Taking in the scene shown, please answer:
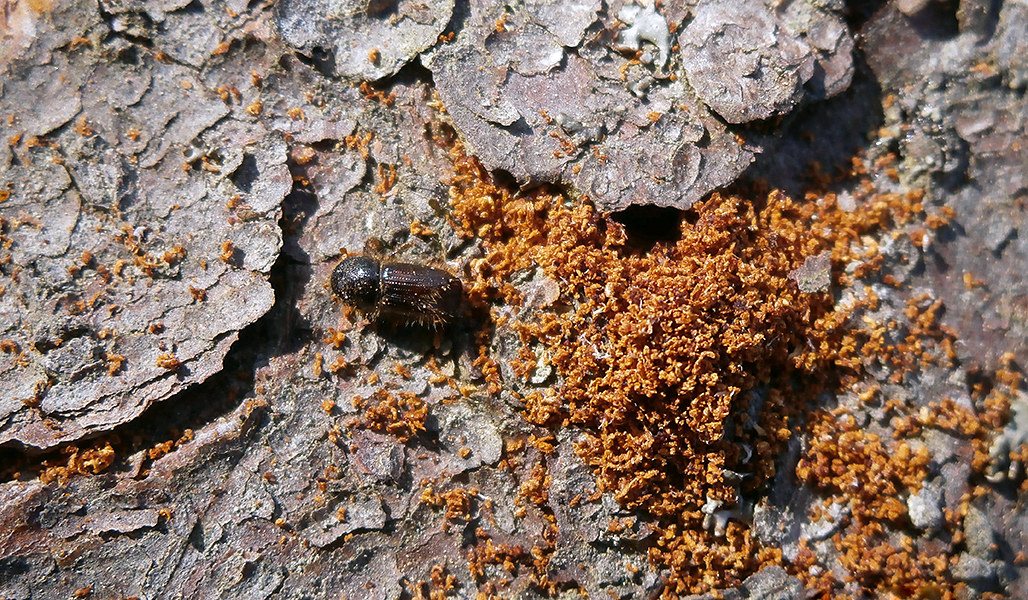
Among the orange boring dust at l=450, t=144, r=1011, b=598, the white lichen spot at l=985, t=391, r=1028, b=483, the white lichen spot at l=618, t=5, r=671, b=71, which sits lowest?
the white lichen spot at l=985, t=391, r=1028, b=483

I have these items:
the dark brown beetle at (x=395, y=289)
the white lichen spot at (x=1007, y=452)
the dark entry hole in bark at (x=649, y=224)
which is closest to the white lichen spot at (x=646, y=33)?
the dark entry hole in bark at (x=649, y=224)

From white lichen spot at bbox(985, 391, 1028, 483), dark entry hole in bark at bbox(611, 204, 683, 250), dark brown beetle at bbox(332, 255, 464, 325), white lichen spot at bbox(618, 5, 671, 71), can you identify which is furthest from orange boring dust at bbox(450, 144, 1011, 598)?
white lichen spot at bbox(618, 5, 671, 71)

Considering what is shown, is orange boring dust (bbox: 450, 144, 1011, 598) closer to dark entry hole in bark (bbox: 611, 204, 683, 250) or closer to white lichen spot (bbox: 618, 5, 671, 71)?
dark entry hole in bark (bbox: 611, 204, 683, 250)

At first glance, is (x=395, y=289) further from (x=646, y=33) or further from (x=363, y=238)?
(x=646, y=33)

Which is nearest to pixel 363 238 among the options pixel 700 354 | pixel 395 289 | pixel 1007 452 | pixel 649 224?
pixel 395 289

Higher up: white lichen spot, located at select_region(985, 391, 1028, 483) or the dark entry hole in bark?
the dark entry hole in bark

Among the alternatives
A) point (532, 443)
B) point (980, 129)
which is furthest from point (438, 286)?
point (980, 129)

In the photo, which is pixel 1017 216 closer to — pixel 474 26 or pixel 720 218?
pixel 720 218

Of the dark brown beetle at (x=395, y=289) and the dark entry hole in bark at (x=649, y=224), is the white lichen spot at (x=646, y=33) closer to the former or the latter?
the dark entry hole in bark at (x=649, y=224)
